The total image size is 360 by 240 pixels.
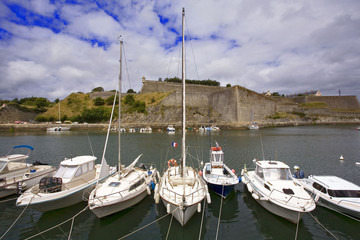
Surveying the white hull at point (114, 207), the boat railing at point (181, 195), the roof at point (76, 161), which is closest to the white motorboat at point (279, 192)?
the boat railing at point (181, 195)

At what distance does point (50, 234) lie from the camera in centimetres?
776

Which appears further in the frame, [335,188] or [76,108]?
[76,108]

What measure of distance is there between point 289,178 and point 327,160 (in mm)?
13145

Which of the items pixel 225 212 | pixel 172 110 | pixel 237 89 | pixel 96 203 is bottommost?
pixel 225 212

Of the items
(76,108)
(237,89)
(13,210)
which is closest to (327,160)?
(13,210)

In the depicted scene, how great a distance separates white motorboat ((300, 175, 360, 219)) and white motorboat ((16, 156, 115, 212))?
11.0 m

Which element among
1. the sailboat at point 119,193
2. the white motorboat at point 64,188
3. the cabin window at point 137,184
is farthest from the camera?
the cabin window at point 137,184

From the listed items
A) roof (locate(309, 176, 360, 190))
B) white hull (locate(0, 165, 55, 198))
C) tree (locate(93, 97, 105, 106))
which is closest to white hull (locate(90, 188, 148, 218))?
white hull (locate(0, 165, 55, 198))

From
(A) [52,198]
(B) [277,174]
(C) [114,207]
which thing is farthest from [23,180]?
Result: (B) [277,174]

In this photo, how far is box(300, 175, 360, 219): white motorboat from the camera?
819 centimetres

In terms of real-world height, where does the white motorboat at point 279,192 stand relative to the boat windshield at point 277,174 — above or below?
below

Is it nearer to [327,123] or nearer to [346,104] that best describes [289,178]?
[327,123]

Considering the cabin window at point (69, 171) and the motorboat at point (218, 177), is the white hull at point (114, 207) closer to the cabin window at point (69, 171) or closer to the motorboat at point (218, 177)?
the cabin window at point (69, 171)

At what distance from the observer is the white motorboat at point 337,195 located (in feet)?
26.9
